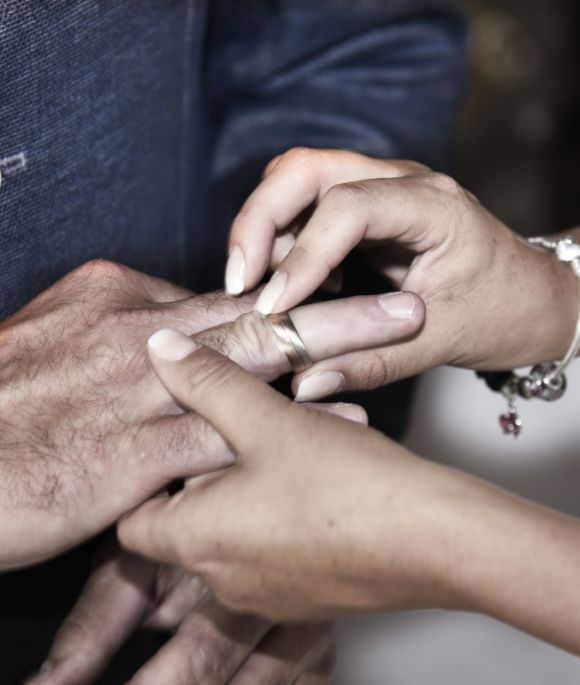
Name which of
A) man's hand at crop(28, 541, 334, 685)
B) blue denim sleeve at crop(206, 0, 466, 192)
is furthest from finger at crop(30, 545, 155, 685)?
blue denim sleeve at crop(206, 0, 466, 192)

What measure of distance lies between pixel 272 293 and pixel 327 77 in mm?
701

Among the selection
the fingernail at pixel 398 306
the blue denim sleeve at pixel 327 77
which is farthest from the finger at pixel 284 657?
the blue denim sleeve at pixel 327 77

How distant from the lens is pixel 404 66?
4.51 ft

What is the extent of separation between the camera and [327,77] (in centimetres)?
137

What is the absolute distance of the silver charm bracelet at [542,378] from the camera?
39.9 inches

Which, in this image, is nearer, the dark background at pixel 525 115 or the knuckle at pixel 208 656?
the knuckle at pixel 208 656

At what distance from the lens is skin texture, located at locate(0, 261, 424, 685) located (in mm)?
726

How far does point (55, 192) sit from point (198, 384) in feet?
1.35

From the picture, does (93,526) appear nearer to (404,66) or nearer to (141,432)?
(141,432)

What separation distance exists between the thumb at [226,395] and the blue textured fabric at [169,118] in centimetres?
32

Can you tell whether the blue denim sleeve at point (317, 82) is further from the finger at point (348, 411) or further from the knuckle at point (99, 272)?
the finger at point (348, 411)

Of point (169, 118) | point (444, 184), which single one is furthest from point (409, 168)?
point (169, 118)

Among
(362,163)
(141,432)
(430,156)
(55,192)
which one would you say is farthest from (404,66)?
(141,432)

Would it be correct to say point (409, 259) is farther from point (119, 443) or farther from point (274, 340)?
point (119, 443)
